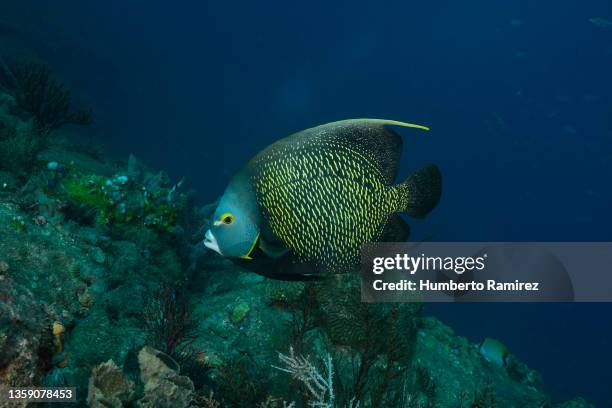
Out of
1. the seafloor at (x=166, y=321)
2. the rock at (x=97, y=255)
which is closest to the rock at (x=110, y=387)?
the seafloor at (x=166, y=321)

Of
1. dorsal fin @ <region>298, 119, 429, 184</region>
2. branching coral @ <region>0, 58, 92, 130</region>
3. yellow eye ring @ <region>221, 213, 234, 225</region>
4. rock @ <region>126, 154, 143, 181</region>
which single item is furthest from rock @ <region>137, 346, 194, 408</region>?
branching coral @ <region>0, 58, 92, 130</region>

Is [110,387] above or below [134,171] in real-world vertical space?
below

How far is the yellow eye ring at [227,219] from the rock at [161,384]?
3.91 feet

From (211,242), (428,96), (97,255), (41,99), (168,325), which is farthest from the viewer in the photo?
A: (428,96)

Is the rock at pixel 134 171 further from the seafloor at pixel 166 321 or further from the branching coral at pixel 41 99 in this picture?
the branching coral at pixel 41 99

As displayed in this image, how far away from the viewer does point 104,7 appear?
76250 mm

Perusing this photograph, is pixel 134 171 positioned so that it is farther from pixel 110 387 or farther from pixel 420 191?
pixel 420 191

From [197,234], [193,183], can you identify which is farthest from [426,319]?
[193,183]

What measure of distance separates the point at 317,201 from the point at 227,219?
1.31ft

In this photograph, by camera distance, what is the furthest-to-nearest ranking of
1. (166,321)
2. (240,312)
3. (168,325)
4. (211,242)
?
(240,312) < (166,321) < (168,325) < (211,242)

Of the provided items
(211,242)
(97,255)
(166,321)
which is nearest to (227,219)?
(211,242)

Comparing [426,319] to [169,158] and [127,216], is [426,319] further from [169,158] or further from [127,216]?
[169,158]

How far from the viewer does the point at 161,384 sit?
2.24 m

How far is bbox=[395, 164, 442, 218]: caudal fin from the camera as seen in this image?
1.87 metres
